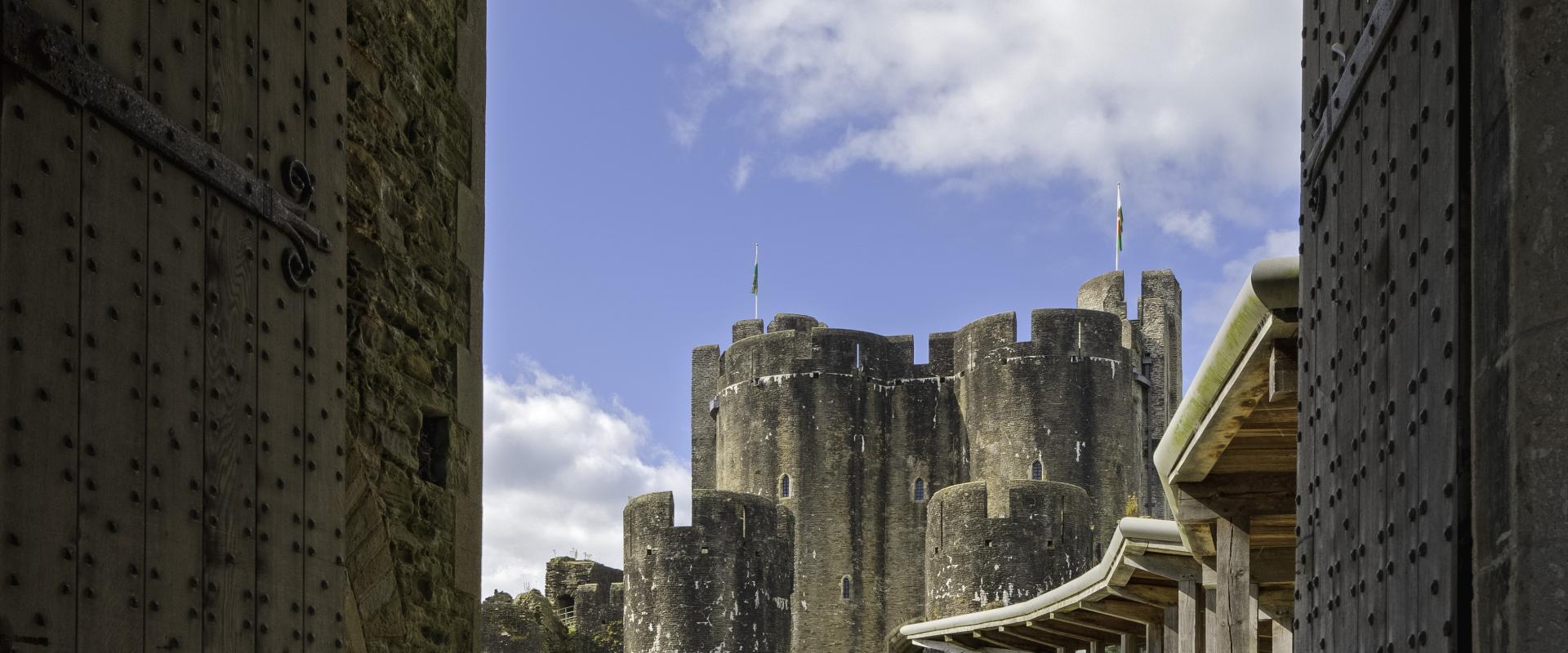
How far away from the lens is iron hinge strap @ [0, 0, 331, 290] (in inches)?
150

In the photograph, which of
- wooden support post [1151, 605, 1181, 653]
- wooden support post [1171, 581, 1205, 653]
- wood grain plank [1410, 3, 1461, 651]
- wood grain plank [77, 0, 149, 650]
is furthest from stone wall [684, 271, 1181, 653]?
wood grain plank [77, 0, 149, 650]

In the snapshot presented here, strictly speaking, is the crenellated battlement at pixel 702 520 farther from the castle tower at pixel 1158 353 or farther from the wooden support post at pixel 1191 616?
the wooden support post at pixel 1191 616

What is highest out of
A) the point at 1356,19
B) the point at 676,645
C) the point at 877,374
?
the point at 877,374

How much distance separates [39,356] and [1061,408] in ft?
108

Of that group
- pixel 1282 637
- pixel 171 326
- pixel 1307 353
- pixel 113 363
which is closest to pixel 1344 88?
pixel 1307 353

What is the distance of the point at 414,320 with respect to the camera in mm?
6215

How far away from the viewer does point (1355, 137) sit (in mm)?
4547

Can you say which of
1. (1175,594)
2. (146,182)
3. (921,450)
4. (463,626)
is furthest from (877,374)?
(146,182)

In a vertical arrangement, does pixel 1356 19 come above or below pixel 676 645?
above

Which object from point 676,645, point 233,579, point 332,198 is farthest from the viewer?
point 676,645

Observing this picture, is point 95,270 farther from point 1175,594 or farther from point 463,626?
point 1175,594

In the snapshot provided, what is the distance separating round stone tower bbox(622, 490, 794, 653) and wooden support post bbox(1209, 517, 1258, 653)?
23598 mm

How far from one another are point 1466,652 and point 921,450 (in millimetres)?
33908

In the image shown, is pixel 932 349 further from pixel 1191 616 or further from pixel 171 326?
pixel 171 326
